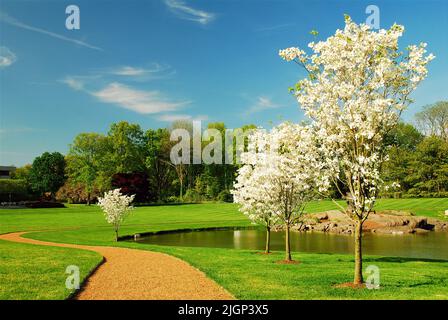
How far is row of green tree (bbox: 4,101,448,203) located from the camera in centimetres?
7306

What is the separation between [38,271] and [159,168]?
268ft

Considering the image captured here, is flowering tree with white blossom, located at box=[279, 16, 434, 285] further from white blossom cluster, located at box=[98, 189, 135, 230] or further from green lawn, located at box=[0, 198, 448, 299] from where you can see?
white blossom cluster, located at box=[98, 189, 135, 230]

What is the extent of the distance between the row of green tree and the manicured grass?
55977mm

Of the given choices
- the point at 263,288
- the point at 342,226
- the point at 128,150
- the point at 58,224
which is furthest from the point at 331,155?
the point at 128,150

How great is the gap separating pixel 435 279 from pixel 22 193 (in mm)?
90415

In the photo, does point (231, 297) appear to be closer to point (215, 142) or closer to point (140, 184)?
point (140, 184)

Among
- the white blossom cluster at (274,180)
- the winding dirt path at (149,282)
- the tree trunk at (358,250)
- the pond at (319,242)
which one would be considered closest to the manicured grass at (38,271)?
the winding dirt path at (149,282)

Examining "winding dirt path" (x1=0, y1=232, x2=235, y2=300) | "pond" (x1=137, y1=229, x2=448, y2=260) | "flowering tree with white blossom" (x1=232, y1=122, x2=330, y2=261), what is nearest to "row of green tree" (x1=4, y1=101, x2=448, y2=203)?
"pond" (x1=137, y1=229, x2=448, y2=260)


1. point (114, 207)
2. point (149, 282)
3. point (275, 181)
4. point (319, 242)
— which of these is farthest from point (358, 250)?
point (114, 207)

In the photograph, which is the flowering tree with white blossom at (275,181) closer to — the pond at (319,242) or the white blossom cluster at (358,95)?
the white blossom cluster at (358,95)

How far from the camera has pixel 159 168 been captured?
97.9m

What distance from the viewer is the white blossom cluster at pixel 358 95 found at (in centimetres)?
1374

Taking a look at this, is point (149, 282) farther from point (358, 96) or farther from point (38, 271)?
point (358, 96)

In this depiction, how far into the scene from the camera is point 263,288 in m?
14.4
